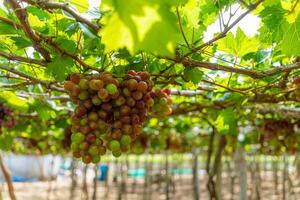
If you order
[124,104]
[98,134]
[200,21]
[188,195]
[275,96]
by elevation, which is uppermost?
[200,21]

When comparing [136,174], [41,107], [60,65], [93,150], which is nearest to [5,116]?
[41,107]

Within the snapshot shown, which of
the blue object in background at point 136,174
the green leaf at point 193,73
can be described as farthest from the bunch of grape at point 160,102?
the blue object in background at point 136,174

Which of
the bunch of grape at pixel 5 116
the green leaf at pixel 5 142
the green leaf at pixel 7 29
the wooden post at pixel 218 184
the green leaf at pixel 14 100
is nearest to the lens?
the green leaf at pixel 7 29

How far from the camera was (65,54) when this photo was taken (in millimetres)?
1709

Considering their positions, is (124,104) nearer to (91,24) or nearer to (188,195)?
(91,24)

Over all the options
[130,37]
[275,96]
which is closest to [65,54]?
[130,37]

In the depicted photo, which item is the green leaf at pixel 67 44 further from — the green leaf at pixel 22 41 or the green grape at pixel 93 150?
the green grape at pixel 93 150

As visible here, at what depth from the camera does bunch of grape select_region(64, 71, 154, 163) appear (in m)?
1.47

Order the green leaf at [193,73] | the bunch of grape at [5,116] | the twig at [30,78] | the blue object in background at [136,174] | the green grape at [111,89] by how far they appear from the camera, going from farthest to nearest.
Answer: the blue object in background at [136,174] → the bunch of grape at [5,116] → the twig at [30,78] → the green leaf at [193,73] → the green grape at [111,89]

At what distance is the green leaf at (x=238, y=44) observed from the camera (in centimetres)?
185

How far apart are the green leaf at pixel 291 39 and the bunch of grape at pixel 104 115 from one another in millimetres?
517

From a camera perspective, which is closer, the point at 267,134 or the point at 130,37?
the point at 130,37

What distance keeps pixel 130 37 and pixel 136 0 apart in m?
0.06

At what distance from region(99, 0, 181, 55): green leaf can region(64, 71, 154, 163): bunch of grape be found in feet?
2.41
